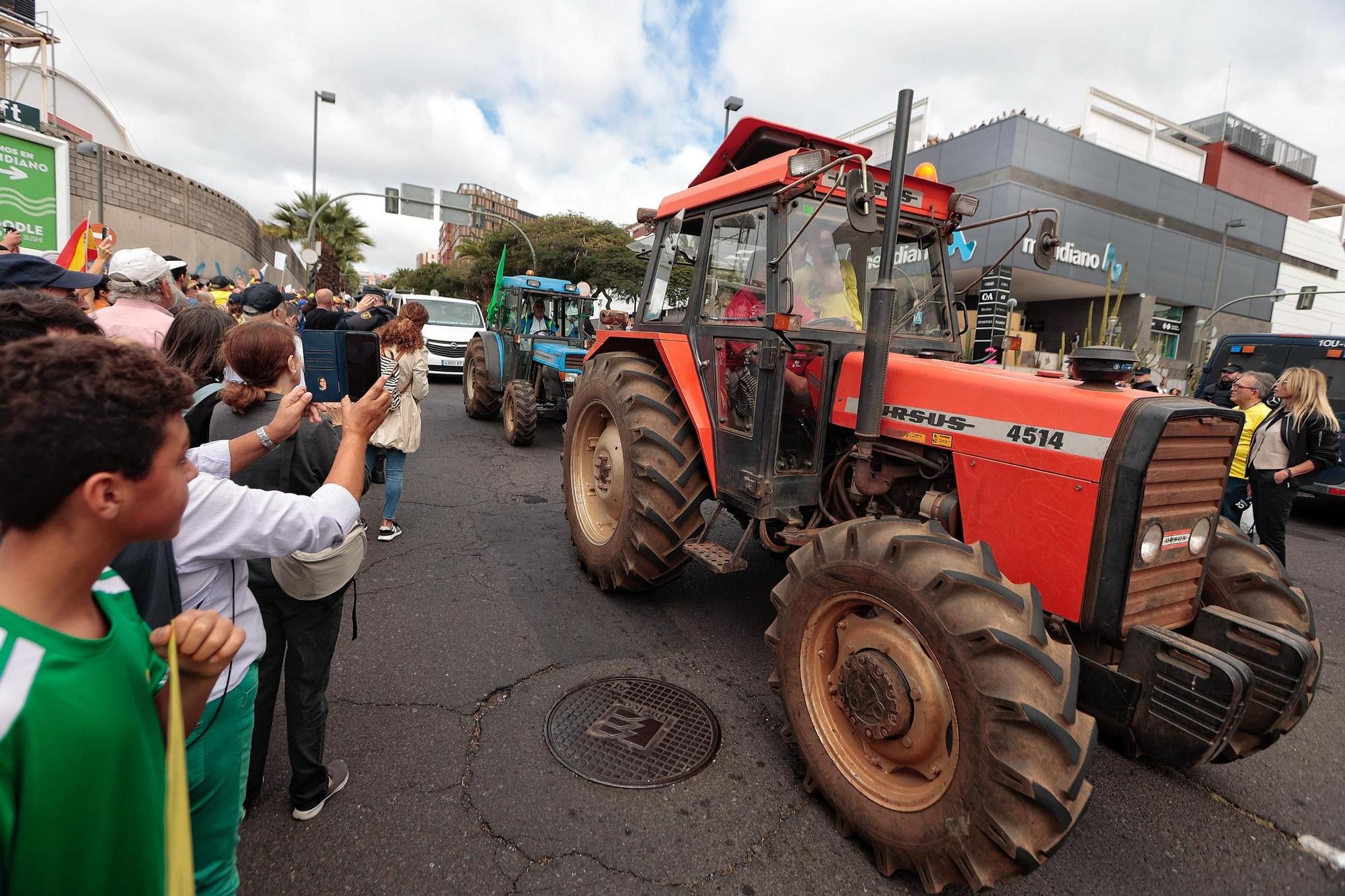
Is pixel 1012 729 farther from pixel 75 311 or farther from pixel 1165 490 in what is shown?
pixel 75 311

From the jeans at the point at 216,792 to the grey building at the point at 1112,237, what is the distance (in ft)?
59.4

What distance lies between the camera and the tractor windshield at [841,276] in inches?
130

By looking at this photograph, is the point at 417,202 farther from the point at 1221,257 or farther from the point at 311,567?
the point at 1221,257

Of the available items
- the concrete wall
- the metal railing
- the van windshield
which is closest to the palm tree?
the concrete wall

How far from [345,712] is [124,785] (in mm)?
2304

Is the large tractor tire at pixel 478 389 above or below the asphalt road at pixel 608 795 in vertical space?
above

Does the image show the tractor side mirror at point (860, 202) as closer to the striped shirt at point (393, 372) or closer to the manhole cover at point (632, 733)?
the manhole cover at point (632, 733)

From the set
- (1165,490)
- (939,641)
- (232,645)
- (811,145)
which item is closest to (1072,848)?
(939,641)

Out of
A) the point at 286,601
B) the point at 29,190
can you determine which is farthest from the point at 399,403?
the point at 29,190

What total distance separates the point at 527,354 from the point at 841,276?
273 inches

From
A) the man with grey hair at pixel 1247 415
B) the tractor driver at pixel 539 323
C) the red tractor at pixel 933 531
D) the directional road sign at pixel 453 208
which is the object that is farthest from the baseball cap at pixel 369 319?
the directional road sign at pixel 453 208

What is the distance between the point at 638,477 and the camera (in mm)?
3689

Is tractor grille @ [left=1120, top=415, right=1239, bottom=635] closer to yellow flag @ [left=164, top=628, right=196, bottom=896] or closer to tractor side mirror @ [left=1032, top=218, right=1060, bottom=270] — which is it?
tractor side mirror @ [left=1032, top=218, right=1060, bottom=270]

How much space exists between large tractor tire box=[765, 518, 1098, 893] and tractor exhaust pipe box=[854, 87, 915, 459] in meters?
0.48
